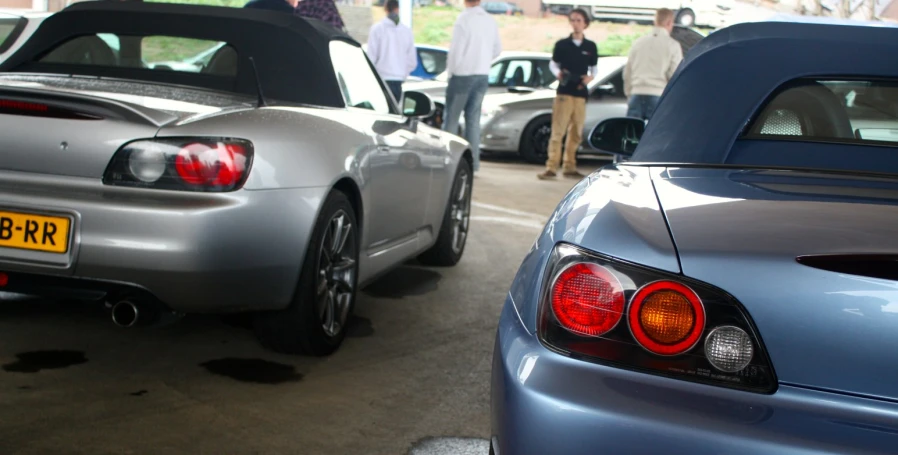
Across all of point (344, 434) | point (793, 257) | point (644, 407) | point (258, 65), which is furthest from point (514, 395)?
point (258, 65)

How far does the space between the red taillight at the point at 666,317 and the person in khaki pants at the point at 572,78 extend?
9.56 meters

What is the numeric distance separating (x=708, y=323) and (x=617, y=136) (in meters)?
1.75

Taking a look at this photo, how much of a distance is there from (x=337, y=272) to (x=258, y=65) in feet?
3.17

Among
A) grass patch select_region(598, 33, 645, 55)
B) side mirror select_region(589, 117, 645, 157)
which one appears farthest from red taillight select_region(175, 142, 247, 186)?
grass patch select_region(598, 33, 645, 55)

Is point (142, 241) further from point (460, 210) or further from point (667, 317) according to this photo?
point (460, 210)

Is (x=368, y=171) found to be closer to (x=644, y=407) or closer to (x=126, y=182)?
(x=126, y=182)

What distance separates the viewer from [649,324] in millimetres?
1680

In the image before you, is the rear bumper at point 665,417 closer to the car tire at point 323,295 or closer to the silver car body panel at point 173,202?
the silver car body panel at point 173,202

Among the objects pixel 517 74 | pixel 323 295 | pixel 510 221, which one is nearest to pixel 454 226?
pixel 510 221

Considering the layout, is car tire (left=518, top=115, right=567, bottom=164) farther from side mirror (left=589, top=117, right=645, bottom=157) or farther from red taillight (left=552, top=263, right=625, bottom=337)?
red taillight (left=552, top=263, right=625, bottom=337)

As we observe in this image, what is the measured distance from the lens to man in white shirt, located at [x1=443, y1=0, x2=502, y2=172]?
10.7m

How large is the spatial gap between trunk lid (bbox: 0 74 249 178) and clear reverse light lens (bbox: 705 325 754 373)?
2117mm

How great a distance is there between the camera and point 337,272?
397cm

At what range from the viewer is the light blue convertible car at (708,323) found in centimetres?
152
